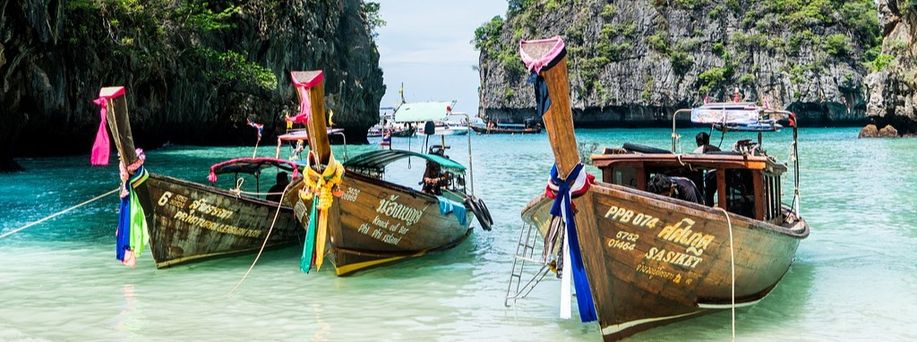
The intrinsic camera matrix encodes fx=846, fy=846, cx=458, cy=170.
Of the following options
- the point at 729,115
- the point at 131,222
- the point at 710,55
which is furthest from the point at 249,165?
the point at 710,55

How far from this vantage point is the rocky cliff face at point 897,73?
4656cm

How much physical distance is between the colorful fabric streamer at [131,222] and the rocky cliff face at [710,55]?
75.4m

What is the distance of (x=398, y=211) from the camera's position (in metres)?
10.5

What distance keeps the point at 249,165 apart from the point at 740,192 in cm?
713

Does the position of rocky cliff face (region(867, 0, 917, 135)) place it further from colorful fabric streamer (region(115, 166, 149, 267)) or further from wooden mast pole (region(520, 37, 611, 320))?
colorful fabric streamer (region(115, 166, 149, 267))

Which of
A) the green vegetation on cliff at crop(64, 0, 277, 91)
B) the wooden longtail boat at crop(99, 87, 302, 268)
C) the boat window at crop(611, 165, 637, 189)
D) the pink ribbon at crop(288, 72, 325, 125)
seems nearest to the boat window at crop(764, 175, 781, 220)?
the boat window at crop(611, 165, 637, 189)

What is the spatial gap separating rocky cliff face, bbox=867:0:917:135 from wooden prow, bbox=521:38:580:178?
46.0m

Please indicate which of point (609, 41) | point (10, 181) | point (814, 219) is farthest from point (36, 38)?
point (609, 41)

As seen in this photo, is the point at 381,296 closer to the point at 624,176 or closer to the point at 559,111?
the point at 624,176

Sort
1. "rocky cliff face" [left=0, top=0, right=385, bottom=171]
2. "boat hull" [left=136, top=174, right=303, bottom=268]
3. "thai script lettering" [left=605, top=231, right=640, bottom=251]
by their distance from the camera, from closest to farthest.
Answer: "thai script lettering" [left=605, top=231, right=640, bottom=251] → "boat hull" [left=136, top=174, right=303, bottom=268] → "rocky cliff face" [left=0, top=0, right=385, bottom=171]

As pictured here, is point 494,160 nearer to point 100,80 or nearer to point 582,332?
point 100,80

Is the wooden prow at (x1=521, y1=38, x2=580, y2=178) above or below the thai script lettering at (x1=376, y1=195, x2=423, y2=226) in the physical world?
above

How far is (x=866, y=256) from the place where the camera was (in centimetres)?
1167

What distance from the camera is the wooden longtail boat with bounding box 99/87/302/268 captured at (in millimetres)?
10148
